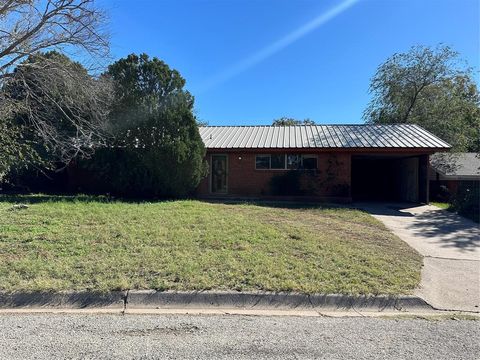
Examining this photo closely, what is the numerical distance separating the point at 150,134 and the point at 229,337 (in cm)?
1229

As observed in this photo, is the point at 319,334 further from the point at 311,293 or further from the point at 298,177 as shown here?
the point at 298,177

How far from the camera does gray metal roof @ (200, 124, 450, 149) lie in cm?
1775

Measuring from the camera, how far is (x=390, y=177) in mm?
23969

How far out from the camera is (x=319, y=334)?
4.48 metres

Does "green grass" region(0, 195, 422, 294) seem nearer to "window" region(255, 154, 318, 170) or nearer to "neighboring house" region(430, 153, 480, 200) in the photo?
"window" region(255, 154, 318, 170)

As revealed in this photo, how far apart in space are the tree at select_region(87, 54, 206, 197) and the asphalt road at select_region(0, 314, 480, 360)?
10733 mm

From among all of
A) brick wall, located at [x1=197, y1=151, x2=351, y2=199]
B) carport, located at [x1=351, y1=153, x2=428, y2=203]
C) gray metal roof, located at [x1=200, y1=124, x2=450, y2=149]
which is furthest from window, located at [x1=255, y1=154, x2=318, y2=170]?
carport, located at [x1=351, y1=153, x2=428, y2=203]

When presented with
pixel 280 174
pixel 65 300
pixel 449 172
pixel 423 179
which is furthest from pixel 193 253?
pixel 449 172

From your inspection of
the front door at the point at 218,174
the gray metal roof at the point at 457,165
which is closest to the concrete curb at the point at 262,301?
the front door at the point at 218,174

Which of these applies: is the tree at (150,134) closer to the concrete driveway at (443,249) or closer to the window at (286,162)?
the window at (286,162)

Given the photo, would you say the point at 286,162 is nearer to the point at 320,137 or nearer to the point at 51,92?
the point at 320,137

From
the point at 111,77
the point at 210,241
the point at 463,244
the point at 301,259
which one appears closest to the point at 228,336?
the point at 301,259

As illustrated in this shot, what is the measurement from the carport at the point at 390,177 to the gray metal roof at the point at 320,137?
3.07ft

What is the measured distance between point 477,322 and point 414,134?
627 inches
